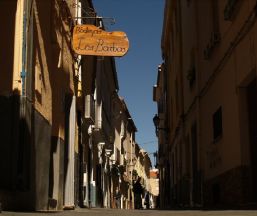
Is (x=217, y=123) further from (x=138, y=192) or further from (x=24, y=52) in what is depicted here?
(x=138, y=192)

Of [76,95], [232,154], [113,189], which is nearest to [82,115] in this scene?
[76,95]

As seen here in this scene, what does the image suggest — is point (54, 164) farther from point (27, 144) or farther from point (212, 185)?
point (212, 185)

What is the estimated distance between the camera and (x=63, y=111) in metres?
14.6

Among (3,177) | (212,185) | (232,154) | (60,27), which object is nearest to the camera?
(3,177)

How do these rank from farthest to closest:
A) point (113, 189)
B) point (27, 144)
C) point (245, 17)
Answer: point (113, 189), point (245, 17), point (27, 144)

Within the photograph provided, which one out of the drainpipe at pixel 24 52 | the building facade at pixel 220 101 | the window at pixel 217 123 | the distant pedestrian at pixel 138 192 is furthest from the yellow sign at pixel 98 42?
the distant pedestrian at pixel 138 192

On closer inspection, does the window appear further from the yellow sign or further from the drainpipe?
the drainpipe

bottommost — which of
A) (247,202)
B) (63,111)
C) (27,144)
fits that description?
(247,202)

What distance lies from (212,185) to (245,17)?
18.9 ft

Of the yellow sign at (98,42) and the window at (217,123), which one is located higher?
the yellow sign at (98,42)

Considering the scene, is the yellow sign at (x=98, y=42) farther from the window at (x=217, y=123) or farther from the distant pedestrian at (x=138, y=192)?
the distant pedestrian at (x=138, y=192)

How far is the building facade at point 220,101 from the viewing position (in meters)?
11.9

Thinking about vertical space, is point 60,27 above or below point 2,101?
above

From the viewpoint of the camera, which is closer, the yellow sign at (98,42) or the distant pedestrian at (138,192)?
the yellow sign at (98,42)
